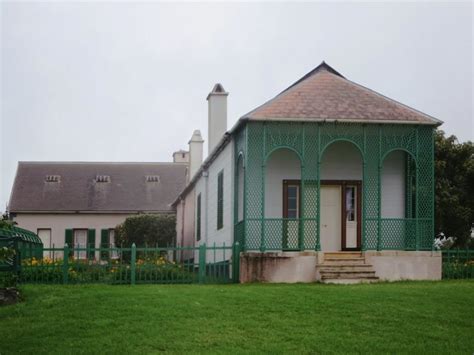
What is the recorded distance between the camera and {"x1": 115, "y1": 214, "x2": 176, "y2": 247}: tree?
43.6 meters

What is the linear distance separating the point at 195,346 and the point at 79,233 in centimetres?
3837

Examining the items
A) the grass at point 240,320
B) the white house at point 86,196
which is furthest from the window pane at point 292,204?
the white house at point 86,196

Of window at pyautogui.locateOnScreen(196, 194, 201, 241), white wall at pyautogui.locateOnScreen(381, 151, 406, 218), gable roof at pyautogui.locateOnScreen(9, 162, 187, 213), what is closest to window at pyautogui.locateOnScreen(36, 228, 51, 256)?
gable roof at pyautogui.locateOnScreen(9, 162, 187, 213)

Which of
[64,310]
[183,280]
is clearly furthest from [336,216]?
[64,310]

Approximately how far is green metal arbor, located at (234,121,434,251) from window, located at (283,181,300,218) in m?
0.33

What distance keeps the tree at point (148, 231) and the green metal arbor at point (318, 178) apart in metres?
20.6

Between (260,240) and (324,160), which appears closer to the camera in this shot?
(260,240)

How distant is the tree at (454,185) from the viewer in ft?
107

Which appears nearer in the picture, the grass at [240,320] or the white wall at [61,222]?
the grass at [240,320]

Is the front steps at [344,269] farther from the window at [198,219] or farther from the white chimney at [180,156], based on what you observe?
the white chimney at [180,156]

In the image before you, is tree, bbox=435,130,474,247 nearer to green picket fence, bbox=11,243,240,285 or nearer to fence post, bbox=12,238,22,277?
green picket fence, bbox=11,243,240,285

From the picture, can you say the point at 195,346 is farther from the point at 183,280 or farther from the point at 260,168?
the point at 260,168

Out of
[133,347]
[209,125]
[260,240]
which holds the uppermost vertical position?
[209,125]

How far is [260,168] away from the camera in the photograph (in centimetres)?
2295
